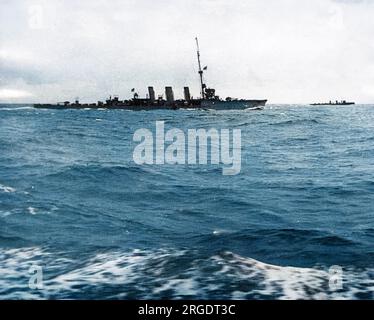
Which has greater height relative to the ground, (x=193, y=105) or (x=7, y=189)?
(x=193, y=105)

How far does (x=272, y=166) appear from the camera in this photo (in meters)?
20.8

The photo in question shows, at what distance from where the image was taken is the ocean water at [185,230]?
6.69 metres

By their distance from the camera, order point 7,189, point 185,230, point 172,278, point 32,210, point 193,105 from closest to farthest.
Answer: point 172,278
point 185,230
point 32,210
point 7,189
point 193,105

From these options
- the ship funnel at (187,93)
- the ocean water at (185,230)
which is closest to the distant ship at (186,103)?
the ship funnel at (187,93)

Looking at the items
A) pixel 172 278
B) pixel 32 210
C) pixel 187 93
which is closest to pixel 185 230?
pixel 172 278

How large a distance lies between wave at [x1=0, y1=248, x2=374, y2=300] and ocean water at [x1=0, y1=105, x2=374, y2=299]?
0.06ft

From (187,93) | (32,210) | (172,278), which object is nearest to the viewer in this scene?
(172,278)

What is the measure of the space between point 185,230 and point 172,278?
3.44 meters

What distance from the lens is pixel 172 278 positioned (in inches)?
273

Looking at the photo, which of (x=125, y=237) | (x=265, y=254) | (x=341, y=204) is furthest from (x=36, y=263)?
(x=341, y=204)

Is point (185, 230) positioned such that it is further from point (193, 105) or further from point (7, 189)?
point (193, 105)

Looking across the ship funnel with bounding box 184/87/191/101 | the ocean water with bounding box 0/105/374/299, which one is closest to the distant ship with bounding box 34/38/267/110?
the ship funnel with bounding box 184/87/191/101
